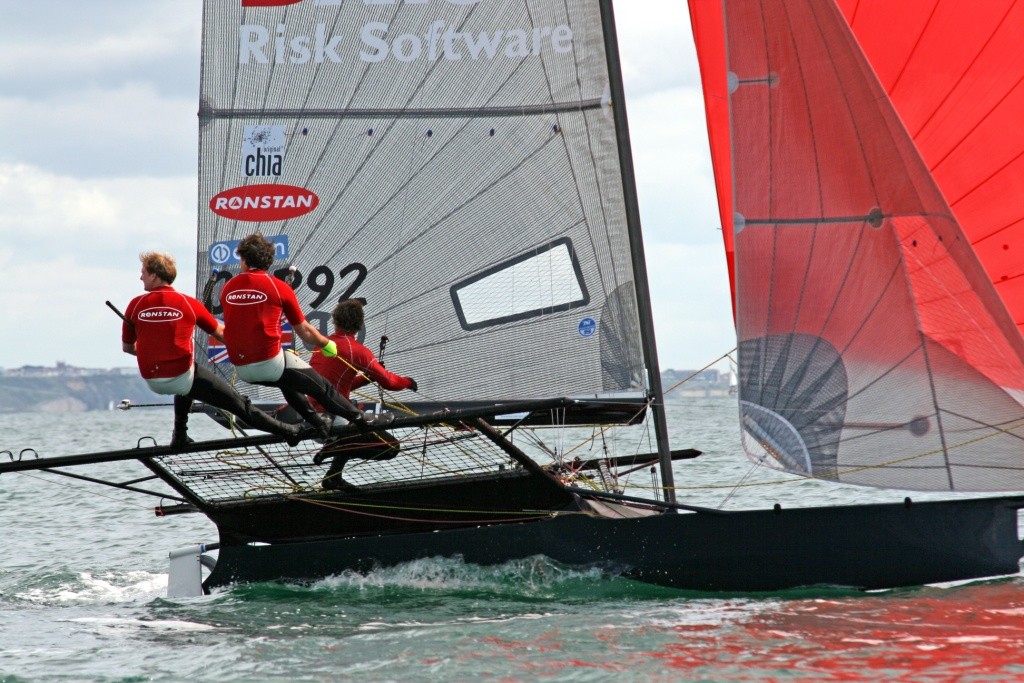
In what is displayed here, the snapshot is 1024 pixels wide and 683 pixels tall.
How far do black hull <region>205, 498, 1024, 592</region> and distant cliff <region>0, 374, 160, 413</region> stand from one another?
141076 mm

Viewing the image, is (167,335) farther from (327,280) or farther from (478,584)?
(478,584)

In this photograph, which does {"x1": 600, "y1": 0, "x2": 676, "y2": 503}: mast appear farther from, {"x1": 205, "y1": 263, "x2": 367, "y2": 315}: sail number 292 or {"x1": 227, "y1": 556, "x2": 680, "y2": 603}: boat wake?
{"x1": 205, "y1": 263, "x2": 367, "y2": 315}: sail number 292

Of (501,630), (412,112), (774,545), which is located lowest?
(501,630)

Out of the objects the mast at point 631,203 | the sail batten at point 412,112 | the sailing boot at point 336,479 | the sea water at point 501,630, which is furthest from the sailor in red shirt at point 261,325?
the mast at point 631,203

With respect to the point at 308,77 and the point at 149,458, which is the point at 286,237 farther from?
the point at 149,458

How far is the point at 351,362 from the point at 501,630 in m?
1.82

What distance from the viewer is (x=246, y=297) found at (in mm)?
6676

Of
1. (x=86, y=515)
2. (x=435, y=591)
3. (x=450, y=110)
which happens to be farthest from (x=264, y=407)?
(x=86, y=515)

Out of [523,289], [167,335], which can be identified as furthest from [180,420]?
[523,289]

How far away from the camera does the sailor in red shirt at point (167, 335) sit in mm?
6676

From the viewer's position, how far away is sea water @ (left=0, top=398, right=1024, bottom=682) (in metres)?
5.89

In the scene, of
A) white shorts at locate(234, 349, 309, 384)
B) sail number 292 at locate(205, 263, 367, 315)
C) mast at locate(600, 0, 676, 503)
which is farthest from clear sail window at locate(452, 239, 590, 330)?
white shorts at locate(234, 349, 309, 384)

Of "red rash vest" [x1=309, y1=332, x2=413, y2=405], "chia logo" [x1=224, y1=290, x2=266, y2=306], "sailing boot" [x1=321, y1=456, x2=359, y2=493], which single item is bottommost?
"sailing boot" [x1=321, y1=456, x2=359, y2=493]

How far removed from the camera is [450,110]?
8.02 meters
